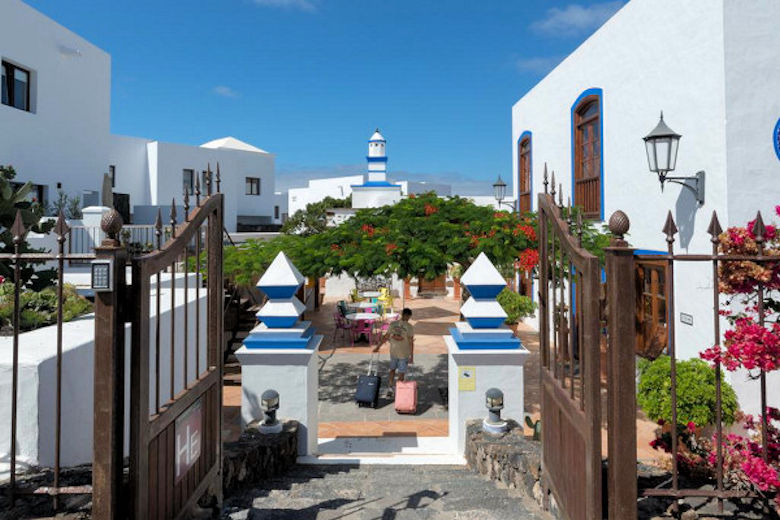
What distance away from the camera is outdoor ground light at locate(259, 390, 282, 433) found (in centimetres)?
550

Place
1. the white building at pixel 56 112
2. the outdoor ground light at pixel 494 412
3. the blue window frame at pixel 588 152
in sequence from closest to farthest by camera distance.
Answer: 1. the outdoor ground light at pixel 494 412
2. the blue window frame at pixel 588 152
3. the white building at pixel 56 112

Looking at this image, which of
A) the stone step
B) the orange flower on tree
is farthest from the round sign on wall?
the stone step

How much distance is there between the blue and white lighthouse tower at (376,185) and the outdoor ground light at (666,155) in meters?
22.9

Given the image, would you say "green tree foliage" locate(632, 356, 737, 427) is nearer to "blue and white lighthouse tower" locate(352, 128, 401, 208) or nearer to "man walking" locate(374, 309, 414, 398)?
"man walking" locate(374, 309, 414, 398)

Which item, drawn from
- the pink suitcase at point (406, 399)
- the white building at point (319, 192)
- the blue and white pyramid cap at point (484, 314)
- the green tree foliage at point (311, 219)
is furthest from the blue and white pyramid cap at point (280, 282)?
the white building at point (319, 192)

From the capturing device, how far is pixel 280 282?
6.06 metres

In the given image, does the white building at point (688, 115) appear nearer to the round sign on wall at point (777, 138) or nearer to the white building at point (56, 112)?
the round sign on wall at point (777, 138)

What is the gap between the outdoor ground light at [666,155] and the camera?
7688 millimetres

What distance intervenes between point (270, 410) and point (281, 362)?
0.58 metres

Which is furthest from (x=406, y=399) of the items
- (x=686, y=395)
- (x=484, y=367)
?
(x=686, y=395)

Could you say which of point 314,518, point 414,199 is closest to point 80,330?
point 314,518

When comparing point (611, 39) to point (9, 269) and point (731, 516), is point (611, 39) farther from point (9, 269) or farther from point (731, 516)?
point (9, 269)

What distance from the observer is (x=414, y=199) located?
34.0ft

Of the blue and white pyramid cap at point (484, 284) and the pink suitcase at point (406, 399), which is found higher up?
the blue and white pyramid cap at point (484, 284)
